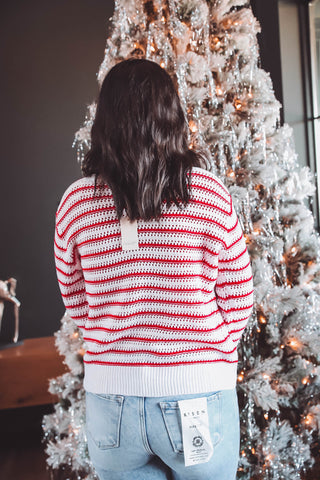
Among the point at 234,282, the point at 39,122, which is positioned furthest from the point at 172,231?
the point at 39,122

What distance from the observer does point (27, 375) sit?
3.11m

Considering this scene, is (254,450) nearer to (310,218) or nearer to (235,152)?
(310,218)

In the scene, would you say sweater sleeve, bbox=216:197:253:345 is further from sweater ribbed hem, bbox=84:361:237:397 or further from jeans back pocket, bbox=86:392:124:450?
jeans back pocket, bbox=86:392:124:450

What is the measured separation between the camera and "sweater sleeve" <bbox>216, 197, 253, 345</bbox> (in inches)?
38.8

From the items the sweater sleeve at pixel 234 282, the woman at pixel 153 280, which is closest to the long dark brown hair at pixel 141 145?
the woman at pixel 153 280

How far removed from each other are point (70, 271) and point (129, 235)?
10.2 inches

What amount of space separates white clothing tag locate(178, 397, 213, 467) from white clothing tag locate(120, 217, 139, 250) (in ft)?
1.05

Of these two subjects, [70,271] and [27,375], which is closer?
[70,271]

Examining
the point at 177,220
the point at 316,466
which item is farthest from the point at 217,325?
the point at 316,466

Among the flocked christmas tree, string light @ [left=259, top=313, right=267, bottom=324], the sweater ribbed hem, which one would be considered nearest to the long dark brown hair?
the sweater ribbed hem

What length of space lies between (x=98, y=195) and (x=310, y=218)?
4.34 ft

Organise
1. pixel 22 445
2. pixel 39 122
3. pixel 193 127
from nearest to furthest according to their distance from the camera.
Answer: pixel 193 127
pixel 22 445
pixel 39 122

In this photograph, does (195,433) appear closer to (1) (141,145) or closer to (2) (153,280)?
(2) (153,280)

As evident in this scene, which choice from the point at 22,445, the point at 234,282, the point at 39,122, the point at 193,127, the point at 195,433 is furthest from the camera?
the point at 39,122
